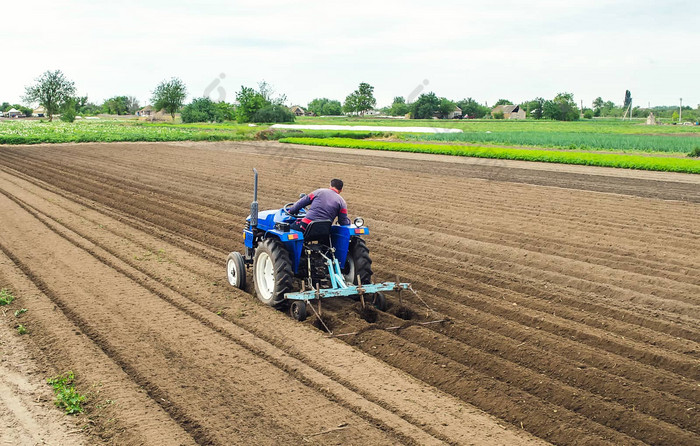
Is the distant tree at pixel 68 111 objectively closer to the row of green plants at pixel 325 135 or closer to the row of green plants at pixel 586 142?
the row of green plants at pixel 325 135

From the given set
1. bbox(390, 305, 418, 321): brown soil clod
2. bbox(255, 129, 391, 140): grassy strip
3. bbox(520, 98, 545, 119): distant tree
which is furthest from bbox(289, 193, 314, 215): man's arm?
bbox(520, 98, 545, 119): distant tree

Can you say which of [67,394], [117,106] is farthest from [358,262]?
[117,106]

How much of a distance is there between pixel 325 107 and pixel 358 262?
11154 cm

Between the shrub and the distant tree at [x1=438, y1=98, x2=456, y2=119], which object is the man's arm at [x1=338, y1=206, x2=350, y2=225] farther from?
the distant tree at [x1=438, y1=98, x2=456, y2=119]

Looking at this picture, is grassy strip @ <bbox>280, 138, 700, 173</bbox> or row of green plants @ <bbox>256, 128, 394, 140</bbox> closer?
grassy strip @ <bbox>280, 138, 700, 173</bbox>

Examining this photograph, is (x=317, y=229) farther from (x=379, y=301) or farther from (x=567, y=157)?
(x=567, y=157)

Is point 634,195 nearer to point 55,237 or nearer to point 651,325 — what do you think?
point 651,325

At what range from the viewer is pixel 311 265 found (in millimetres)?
7641

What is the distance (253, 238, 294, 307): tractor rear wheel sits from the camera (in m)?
7.24

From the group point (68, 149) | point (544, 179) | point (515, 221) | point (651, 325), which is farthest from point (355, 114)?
point (651, 325)

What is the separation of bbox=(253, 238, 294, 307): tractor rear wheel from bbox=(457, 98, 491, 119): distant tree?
86744 millimetres

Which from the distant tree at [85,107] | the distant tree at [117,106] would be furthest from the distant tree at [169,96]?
the distant tree at [117,106]

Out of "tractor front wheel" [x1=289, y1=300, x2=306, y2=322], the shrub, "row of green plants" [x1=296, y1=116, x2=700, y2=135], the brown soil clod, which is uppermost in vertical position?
the shrub

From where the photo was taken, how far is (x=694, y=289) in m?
8.52
